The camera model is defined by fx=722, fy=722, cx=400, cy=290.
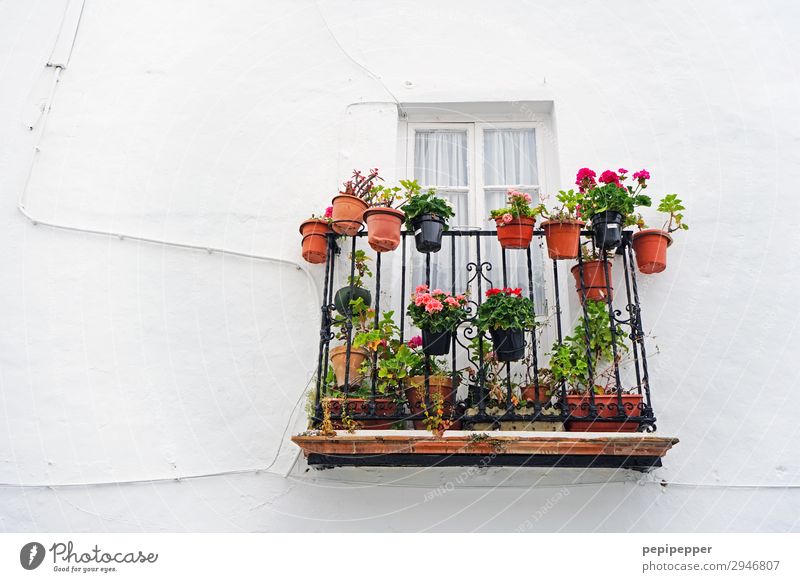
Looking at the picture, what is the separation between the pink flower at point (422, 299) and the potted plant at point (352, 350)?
1.37 feet

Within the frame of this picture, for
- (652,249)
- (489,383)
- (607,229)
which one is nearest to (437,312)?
(489,383)

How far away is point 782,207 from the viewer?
4.94 metres

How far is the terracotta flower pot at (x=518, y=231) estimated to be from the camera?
4.48m

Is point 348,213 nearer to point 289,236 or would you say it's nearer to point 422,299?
point 289,236

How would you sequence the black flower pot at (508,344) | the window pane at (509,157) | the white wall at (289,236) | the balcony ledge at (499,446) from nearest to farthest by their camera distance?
1. the balcony ledge at (499,446)
2. the black flower pot at (508,344)
3. the white wall at (289,236)
4. the window pane at (509,157)

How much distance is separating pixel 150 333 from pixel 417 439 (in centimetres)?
203

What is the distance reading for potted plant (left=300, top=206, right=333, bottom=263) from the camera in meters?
4.73

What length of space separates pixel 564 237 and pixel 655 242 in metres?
0.62

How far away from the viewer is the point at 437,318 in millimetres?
4230

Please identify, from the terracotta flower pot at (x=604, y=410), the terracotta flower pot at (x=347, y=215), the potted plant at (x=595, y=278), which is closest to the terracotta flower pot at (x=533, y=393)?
the terracotta flower pot at (x=604, y=410)

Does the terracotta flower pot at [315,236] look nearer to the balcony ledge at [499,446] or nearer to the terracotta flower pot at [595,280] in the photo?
the balcony ledge at [499,446]

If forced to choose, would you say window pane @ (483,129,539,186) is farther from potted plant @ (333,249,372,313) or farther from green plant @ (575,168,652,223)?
potted plant @ (333,249,372,313)

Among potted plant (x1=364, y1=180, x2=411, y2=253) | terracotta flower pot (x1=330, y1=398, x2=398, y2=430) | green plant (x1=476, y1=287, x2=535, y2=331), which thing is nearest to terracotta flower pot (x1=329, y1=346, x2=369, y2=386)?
terracotta flower pot (x1=330, y1=398, x2=398, y2=430)

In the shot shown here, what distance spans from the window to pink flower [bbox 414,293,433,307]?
75 centimetres
